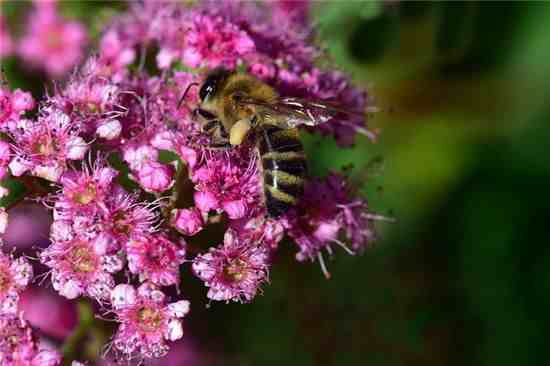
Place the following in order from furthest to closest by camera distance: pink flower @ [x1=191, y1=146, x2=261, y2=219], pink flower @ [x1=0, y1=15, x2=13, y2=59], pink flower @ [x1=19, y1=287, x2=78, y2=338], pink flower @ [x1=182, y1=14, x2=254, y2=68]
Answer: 1. pink flower @ [x1=0, y1=15, x2=13, y2=59]
2. pink flower @ [x1=19, y1=287, x2=78, y2=338]
3. pink flower @ [x1=182, y1=14, x2=254, y2=68]
4. pink flower @ [x1=191, y1=146, x2=261, y2=219]

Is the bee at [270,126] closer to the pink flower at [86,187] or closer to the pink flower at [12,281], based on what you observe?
the pink flower at [86,187]

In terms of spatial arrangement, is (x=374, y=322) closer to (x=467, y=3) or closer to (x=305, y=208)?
(x=305, y=208)

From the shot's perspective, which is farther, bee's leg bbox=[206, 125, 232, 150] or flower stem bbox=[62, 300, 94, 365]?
flower stem bbox=[62, 300, 94, 365]

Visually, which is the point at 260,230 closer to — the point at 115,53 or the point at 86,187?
the point at 86,187

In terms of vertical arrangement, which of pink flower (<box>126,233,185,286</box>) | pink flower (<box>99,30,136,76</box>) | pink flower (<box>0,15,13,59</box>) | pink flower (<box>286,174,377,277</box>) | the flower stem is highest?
pink flower (<box>99,30,136,76</box>)

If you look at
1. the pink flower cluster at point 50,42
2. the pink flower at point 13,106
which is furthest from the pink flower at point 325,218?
the pink flower cluster at point 50,42

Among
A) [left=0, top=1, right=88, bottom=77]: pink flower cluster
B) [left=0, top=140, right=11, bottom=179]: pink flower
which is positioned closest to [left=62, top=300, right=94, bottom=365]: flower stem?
[left=0, top=140, right=11, bottom=179]: pink flower

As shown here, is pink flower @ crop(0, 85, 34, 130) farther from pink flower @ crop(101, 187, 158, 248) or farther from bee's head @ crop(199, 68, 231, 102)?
bee's head @ crop(199, 68, 231, 102)

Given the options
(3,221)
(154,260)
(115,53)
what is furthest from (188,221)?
(115,53)
